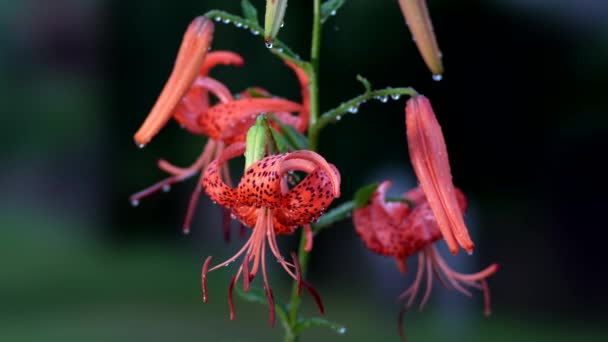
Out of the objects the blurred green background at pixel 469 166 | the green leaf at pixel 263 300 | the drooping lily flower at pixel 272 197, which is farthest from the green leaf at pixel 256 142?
the blurred green background at pixel 469 166

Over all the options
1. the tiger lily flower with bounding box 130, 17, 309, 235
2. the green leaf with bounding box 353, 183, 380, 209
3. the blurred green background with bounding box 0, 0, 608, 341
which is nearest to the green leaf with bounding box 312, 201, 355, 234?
the green leaf with bounding box 353, 183, 380, 209

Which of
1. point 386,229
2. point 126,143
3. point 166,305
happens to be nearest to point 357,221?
point 386,229

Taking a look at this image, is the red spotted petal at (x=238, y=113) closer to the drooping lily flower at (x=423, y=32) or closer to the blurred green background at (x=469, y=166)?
the drooping lily flower at (x=423, y=32)

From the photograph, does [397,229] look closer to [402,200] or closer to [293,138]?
[402,200]

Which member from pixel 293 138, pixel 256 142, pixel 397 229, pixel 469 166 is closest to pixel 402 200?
pixel 397 229

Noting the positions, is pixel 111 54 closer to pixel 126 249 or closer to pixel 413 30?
pixel 126 249

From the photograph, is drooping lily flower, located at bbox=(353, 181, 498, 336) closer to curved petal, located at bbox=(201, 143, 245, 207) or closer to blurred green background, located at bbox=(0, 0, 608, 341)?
curved petal, located at bbox=(201, 143, 245, 207)
